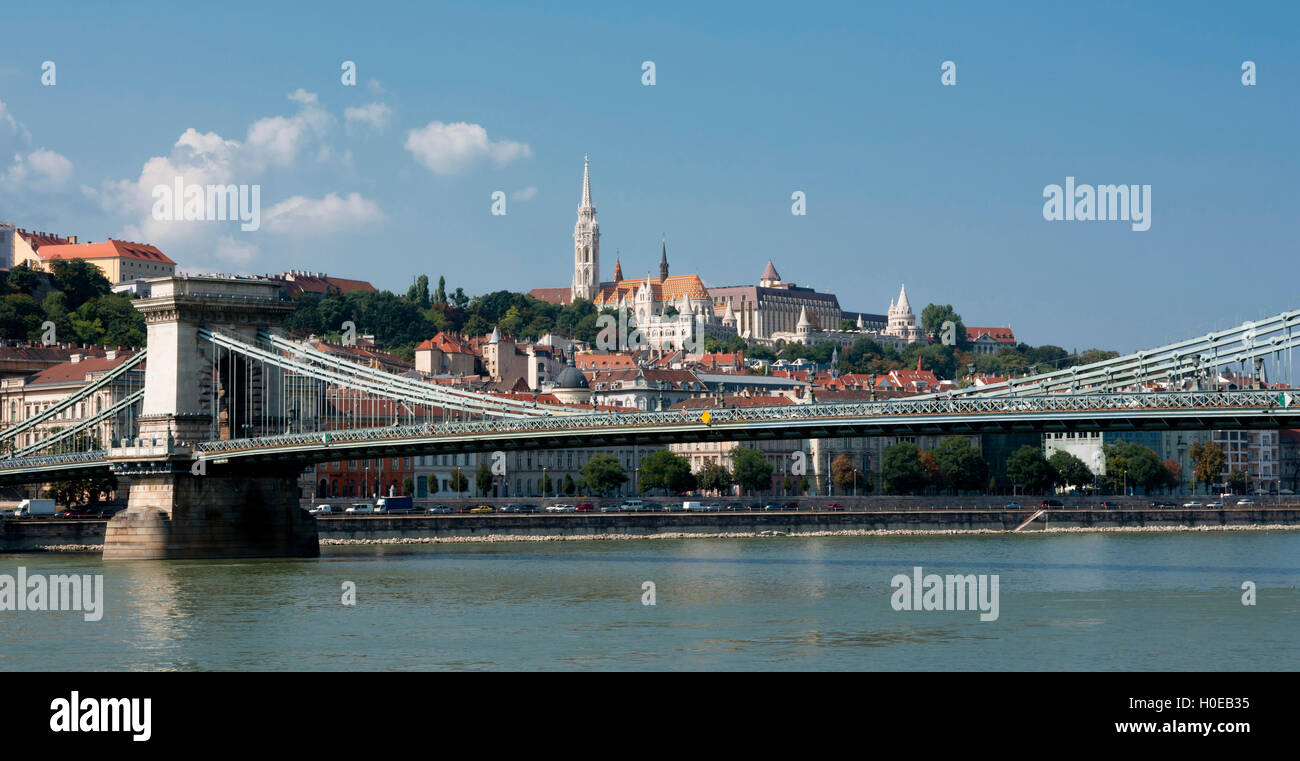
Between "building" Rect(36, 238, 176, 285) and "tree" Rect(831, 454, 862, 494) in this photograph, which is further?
"building" Rect(36, 238, 176, 285)

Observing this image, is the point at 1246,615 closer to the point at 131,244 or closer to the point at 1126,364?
the point at 1126,364

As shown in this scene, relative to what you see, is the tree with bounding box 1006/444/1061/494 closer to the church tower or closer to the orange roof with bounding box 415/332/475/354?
the orange roof with bounding box 415/332/475/354

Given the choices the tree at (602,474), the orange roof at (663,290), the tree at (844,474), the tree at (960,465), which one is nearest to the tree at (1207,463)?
the tree at (960,465)

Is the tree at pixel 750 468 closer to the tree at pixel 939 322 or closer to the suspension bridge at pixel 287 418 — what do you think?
the suspension bridge at pixel 287 418
